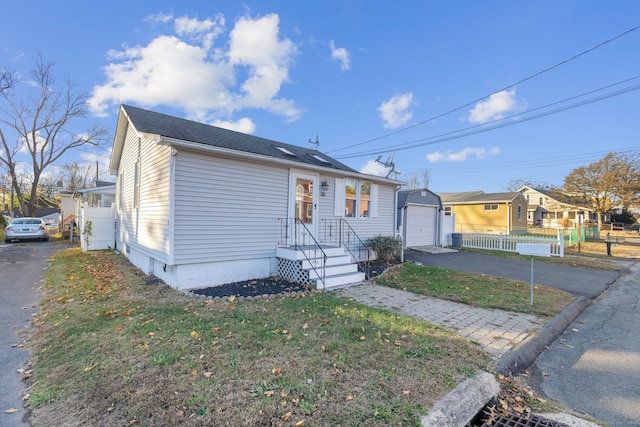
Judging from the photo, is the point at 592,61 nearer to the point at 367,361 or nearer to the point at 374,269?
the point at 374,269

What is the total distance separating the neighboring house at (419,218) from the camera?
1489 cm

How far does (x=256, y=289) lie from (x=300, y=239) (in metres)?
2.36

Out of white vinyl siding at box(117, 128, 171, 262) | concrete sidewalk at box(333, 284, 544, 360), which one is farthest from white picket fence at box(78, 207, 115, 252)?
concrete sidewalk at box(333, 284, 544, 360)

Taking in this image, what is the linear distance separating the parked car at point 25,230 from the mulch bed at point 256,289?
1659cm

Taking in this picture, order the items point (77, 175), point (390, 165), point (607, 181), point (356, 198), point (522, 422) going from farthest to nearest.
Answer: point (77, 175) → point (607, 181) → point (390, 165) → point (356, 198) → point (522, 422)

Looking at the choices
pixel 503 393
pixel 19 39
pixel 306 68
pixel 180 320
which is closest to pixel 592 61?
pixel 306 68

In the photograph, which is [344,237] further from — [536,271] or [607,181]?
[607,181]

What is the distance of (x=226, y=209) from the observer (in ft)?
23.1

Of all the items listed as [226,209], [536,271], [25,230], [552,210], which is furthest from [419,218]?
[552,210]

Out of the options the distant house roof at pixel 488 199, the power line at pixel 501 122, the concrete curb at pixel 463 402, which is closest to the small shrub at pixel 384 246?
the concrete curb at pixel 463 402

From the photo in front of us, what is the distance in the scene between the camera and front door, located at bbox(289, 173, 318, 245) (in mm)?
8461

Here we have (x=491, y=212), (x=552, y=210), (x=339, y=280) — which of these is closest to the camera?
(x=339, y=280)

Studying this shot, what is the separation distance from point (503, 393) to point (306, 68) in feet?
47.3

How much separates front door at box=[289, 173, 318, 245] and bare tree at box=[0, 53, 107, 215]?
25.0 m
